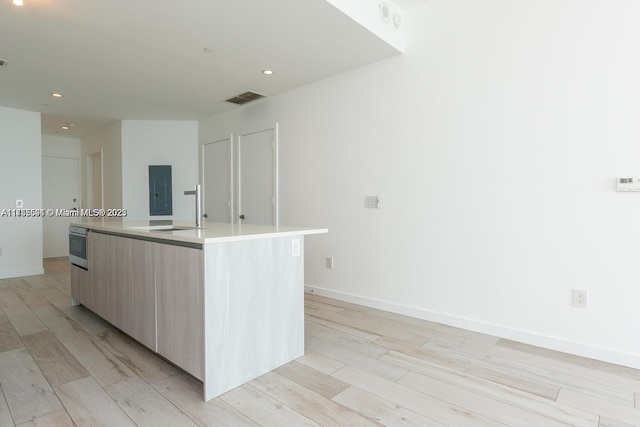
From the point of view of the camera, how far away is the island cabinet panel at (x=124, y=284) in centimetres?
232

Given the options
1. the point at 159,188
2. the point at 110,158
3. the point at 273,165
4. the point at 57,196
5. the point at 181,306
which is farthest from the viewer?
the point at 57,196

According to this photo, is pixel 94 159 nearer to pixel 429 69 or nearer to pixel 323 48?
pixel 323 48

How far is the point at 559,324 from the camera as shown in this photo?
98.9 inches

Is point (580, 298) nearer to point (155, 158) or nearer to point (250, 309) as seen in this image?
point (250, 309)

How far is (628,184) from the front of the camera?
2.23 metres

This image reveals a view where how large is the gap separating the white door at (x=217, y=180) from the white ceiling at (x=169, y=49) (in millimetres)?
860

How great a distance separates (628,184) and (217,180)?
4824mm

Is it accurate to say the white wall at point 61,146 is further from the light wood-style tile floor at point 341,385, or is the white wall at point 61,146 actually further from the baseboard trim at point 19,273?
the light wood-style tile floor at point 341,385

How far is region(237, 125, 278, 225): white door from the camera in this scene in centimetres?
459

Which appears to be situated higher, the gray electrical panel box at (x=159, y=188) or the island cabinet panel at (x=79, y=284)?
the gray electrical panel box at (x=159, y=188)

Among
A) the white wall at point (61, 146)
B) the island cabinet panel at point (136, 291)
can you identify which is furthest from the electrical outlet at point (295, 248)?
the white wall at point (61, 146)

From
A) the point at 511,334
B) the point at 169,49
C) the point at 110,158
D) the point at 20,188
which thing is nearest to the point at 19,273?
the point at 20,188

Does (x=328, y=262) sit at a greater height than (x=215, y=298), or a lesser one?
lesser

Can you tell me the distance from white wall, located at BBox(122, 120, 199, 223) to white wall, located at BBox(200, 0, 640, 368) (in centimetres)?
297
